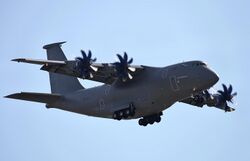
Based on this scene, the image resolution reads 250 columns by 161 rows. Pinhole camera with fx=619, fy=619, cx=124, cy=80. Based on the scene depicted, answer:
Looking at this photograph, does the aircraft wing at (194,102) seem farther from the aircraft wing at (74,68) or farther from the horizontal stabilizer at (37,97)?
the horizontal stabilizer at (37,97)

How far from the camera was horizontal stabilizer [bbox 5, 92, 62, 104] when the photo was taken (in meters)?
43.0

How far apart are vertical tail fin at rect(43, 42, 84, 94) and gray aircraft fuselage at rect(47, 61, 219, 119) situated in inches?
147

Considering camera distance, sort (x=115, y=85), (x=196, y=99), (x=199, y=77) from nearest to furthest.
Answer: (x=199, y=77) → (x=115, y=85) → (x=196, y=99)

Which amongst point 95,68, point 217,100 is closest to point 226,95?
point 217,100

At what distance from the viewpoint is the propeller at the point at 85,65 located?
41.1 m

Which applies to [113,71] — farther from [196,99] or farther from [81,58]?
[196,99]

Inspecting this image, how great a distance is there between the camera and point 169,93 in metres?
41.6

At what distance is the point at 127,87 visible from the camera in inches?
1700

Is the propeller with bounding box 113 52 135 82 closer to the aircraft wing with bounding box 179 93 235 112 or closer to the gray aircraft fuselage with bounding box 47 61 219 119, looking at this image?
the gray aircraft fuselage with bounding box 47 61 219 119

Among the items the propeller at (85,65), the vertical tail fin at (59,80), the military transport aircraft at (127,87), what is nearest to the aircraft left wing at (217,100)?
the military transport aircraft at (127,87)

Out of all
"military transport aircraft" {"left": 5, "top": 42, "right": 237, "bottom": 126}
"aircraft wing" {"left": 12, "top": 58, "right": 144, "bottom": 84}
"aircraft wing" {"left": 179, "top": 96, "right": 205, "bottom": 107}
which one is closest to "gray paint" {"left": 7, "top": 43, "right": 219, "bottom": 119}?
"military transport aircraft" {"left": 5, "top": 42, "right": 237, "bottom": 126}

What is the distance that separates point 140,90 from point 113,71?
232 centimetres

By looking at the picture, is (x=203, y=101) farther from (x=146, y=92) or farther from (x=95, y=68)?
(x=95, y=68)

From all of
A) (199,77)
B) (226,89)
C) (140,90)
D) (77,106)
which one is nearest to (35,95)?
(77,106)
